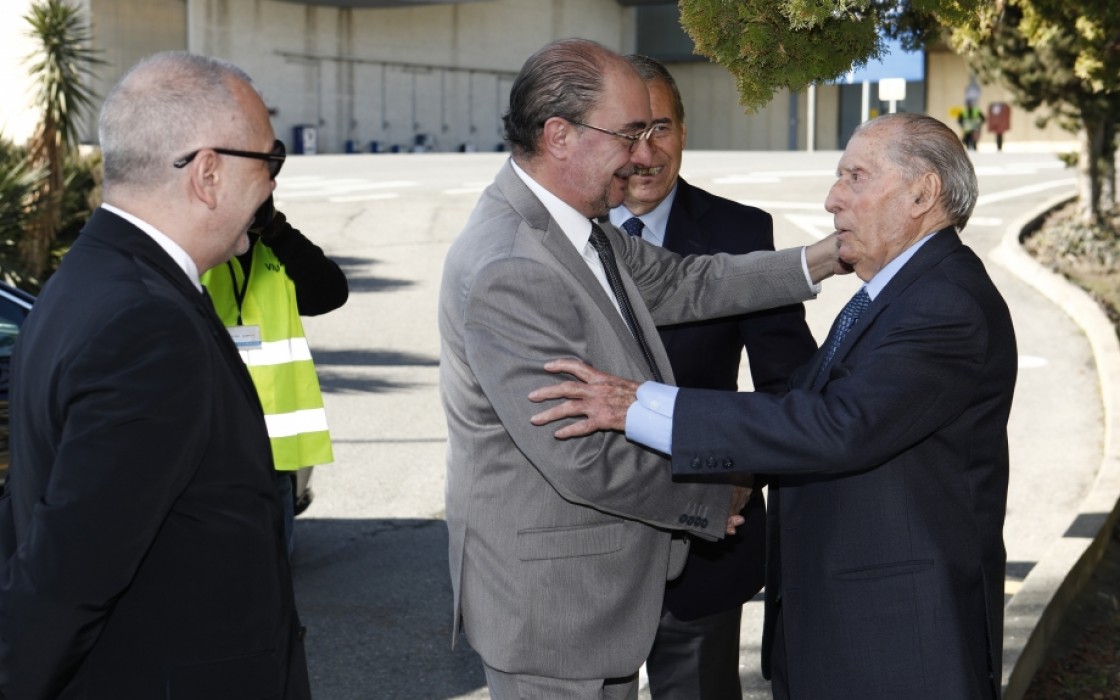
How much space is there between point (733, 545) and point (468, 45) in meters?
48.3

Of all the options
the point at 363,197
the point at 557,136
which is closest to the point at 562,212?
the point at 557,136

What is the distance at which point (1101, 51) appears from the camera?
5.21 meters

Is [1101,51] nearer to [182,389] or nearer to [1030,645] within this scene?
[1030,645]

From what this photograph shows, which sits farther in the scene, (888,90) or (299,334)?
(888,90)

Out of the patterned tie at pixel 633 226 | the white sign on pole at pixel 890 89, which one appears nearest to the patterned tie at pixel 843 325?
the patterned tie at pixel 633 226

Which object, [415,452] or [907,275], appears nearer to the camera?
[907,275]

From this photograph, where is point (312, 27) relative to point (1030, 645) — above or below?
above

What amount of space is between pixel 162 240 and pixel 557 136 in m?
0.95

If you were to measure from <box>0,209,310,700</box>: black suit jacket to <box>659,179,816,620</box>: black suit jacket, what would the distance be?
60.7 inches

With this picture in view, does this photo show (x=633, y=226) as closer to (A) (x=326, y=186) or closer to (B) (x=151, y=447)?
(B) (x=151, y=447)

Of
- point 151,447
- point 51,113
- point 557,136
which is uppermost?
point 51,113

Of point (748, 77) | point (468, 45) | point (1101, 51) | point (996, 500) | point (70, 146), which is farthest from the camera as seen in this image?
point (468, 45)

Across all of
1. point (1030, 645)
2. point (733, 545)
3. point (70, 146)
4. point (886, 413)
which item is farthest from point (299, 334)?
Answer: point (70, 146)

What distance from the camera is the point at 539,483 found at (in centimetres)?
270
